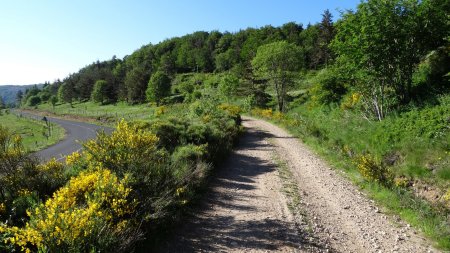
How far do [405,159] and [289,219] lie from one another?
6.08 m

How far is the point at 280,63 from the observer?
39.7m

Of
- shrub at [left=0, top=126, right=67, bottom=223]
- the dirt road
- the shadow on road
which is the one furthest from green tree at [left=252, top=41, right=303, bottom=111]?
shrub at [left=0, top=126, right=67, bottom=223]

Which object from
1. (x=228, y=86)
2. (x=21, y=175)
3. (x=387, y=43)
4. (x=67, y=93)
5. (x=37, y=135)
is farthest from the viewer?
(x=67, y=93)

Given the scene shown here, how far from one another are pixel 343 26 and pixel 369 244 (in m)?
12.2

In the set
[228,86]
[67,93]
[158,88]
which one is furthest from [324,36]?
[67,93]

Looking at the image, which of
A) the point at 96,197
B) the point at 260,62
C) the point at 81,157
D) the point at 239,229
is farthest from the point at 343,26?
the point at 260,62

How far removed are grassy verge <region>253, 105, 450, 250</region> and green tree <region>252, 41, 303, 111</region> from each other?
2260 cm

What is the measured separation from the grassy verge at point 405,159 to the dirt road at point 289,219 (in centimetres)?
51

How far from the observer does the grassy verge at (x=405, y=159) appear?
28.1ft

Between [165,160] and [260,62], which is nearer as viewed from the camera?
[165,160]

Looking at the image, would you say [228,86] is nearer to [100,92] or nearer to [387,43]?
[387,43]

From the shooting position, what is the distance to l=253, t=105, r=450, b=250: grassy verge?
28.1ft

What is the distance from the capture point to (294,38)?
96.4 m

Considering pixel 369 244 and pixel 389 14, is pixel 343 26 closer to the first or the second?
pixel 389 14
